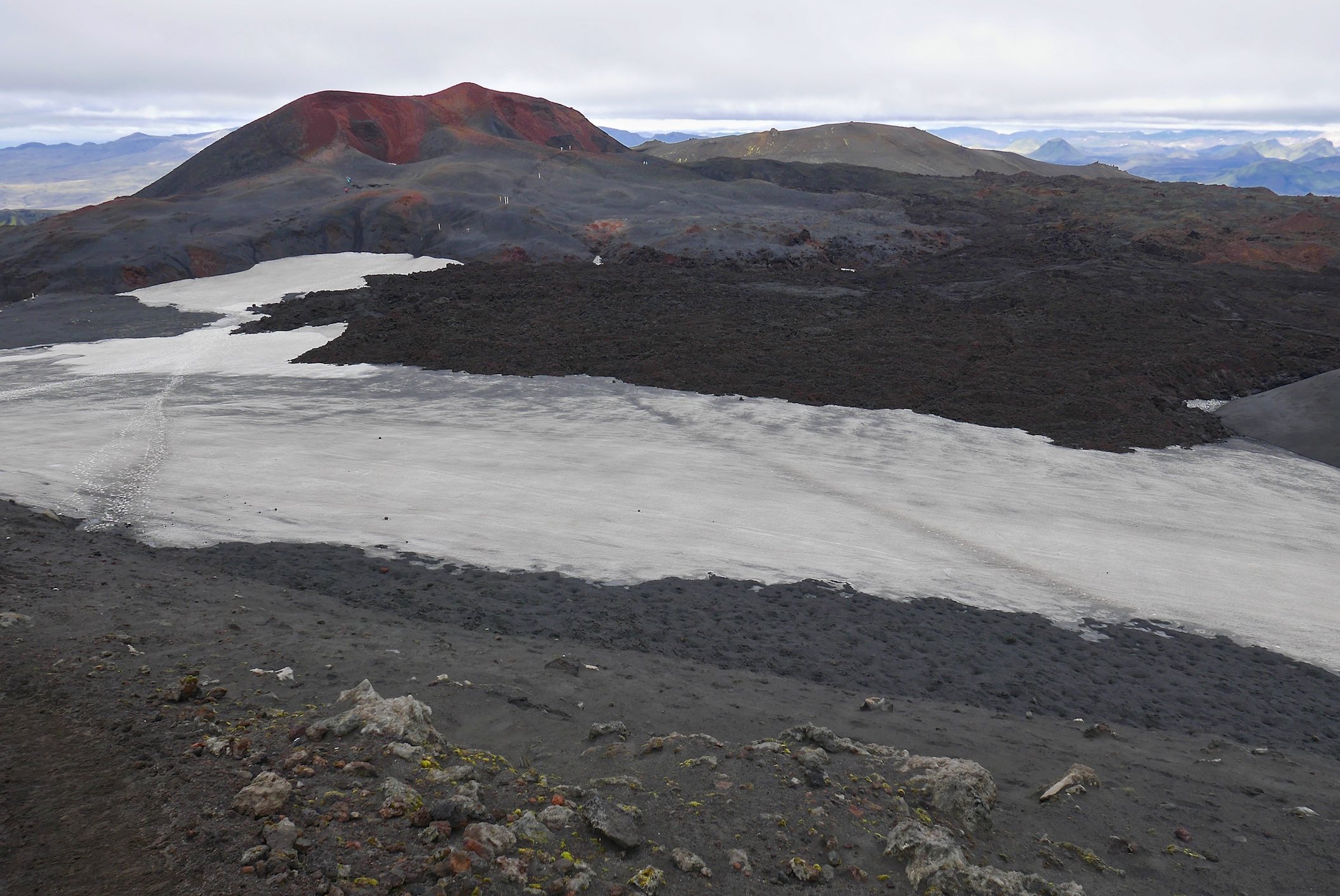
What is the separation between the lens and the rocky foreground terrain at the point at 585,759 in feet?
11.7

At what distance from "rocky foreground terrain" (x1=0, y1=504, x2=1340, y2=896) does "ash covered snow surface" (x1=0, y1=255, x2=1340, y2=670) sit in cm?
165

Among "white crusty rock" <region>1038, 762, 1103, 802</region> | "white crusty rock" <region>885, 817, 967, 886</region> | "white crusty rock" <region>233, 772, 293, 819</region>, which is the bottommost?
"white crusty rock" <region>1038, 762, 1103, 802</region>

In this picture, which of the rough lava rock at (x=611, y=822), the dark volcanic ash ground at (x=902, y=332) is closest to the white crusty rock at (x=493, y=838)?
the rough lava rock at (x=611, y=822)

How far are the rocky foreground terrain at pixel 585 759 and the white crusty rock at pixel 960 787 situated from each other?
13mm

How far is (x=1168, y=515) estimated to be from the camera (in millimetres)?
11461

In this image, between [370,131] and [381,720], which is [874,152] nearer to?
[370,131]

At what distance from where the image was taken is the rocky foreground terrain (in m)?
3.56

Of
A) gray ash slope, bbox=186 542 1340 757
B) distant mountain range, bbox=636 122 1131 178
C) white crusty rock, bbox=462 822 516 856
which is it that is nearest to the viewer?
white crusty rock, bbox=462 822 516 856

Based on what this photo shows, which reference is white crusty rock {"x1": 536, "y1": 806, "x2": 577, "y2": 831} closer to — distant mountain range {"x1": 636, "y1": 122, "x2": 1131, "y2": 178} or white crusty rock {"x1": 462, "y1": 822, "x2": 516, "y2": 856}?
white crusty rock {"x1": 462, "y1": 822, "x2": 516, "y2": 856}

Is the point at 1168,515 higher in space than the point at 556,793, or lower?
lower

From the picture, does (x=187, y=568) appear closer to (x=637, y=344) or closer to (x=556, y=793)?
(x=556, y=793)

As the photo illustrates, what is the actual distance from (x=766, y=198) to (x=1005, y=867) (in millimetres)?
39463

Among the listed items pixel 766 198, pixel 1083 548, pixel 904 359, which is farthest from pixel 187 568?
pixel 766 198

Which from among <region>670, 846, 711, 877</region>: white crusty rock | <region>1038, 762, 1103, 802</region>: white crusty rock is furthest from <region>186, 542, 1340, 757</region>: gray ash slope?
<region>670, 846, 711, 877</region>: white crusty rock
